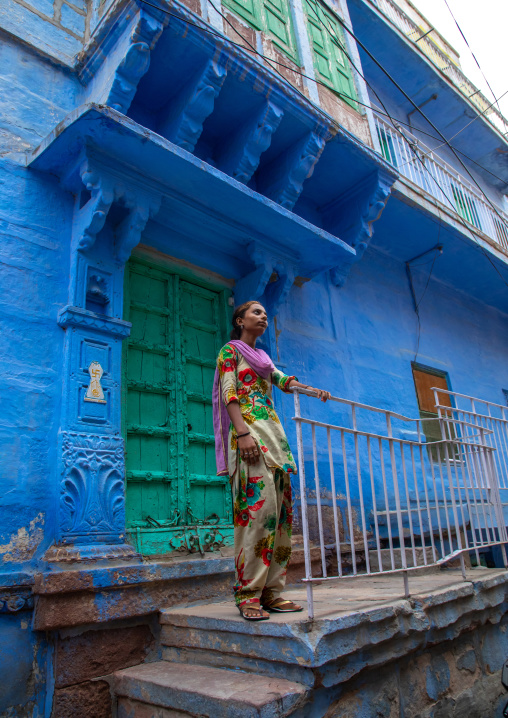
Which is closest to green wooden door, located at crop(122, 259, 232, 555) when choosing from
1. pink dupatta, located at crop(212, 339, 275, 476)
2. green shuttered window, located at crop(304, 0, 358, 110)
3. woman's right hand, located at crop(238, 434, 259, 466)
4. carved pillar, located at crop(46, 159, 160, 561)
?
carved pillar, located at crop(46, 159, 160, 561)

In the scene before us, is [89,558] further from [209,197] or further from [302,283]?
[302,283]

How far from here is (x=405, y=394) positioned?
257 inches

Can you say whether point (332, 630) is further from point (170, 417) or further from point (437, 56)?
point (437, 56)

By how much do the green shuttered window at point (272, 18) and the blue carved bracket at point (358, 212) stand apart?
4.76ft

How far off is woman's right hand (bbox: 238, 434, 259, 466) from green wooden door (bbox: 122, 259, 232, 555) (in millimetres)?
1381

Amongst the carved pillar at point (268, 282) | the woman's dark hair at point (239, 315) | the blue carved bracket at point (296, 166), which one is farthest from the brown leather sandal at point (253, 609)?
the blue carved bracket at point (296, 166)

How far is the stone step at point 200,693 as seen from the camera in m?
2.02

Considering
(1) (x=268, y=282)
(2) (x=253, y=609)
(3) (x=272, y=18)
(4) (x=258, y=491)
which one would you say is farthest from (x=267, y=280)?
(2) (x=253, y=609)

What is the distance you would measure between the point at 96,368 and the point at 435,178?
6010 mm

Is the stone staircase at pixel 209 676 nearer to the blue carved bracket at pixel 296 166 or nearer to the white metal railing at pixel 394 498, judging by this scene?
the white metal railing at pixel 394 498

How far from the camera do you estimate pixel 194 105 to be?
4.25m

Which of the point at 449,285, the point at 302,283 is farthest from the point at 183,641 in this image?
the point at 449,285

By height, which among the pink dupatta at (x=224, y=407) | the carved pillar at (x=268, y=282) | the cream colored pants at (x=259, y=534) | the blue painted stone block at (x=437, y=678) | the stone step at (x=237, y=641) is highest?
the carved pillar at (x=268, y=282)

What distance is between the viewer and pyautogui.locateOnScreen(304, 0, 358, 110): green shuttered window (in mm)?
5684
